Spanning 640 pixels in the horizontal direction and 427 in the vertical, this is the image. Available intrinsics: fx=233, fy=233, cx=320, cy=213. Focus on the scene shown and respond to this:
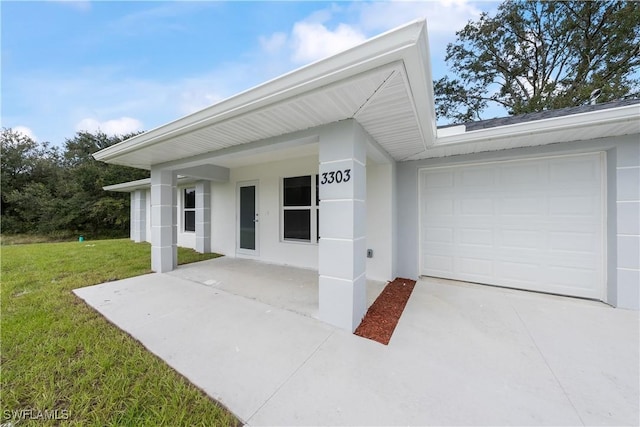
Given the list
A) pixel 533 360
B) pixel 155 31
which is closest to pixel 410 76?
pixel 533 360

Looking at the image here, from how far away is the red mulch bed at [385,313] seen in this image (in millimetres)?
2592

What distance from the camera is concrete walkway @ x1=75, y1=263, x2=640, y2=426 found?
62.8 inches

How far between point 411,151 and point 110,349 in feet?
15.2

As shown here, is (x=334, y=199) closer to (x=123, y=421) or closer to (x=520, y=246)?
(x=123, y=421)

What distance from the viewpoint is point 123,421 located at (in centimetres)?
153

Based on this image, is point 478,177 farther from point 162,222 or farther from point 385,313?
point 162,222

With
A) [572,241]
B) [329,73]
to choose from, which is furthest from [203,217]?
[572,241]

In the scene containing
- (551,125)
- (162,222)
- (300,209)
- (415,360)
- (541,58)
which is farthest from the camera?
(541,58)

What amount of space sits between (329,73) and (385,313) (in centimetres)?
284

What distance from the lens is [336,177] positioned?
2703 millimetres

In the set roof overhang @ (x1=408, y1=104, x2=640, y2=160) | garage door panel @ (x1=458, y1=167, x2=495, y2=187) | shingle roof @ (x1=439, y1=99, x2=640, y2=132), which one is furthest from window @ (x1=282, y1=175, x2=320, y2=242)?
shingle roof @ (x1=439, y1=99, x2=640, y2=132)

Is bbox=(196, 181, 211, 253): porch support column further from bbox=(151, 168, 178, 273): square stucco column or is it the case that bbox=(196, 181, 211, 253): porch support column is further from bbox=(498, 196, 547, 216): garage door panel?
bbox=(498, 196, 547, 216): garage door panel

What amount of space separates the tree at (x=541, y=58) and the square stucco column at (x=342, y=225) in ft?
36.7

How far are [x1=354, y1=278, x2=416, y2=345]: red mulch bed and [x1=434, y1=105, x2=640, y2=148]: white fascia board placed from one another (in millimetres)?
2444
